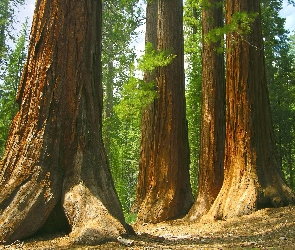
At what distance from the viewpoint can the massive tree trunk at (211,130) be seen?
9.27 metres

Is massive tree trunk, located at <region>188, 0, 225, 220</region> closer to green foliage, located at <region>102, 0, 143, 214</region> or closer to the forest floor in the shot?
the forest floor

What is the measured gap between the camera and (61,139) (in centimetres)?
491

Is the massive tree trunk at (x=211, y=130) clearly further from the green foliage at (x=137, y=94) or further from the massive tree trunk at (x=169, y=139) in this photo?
the green foliage at (x=137, y=94)

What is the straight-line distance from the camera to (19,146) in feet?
15.8

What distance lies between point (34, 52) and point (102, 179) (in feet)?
6.10

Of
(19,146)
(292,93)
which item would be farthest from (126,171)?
(19,146)

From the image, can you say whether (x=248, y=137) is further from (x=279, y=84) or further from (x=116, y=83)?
(x=116, y=83)

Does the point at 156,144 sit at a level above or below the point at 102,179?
above

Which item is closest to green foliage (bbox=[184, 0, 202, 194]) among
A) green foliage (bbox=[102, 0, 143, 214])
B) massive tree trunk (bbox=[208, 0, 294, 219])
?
green foliage (bbox=[102, 0, 143, 214])

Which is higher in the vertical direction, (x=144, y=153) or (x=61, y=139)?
(x=144, y=153)

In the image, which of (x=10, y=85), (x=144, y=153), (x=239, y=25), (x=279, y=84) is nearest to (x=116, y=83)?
(x=10, y=85)

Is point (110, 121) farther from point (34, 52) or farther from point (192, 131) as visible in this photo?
point (34, 52)

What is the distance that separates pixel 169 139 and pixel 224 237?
430cm

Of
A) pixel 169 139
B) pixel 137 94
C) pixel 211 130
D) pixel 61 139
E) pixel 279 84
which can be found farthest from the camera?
pixel 279 84
